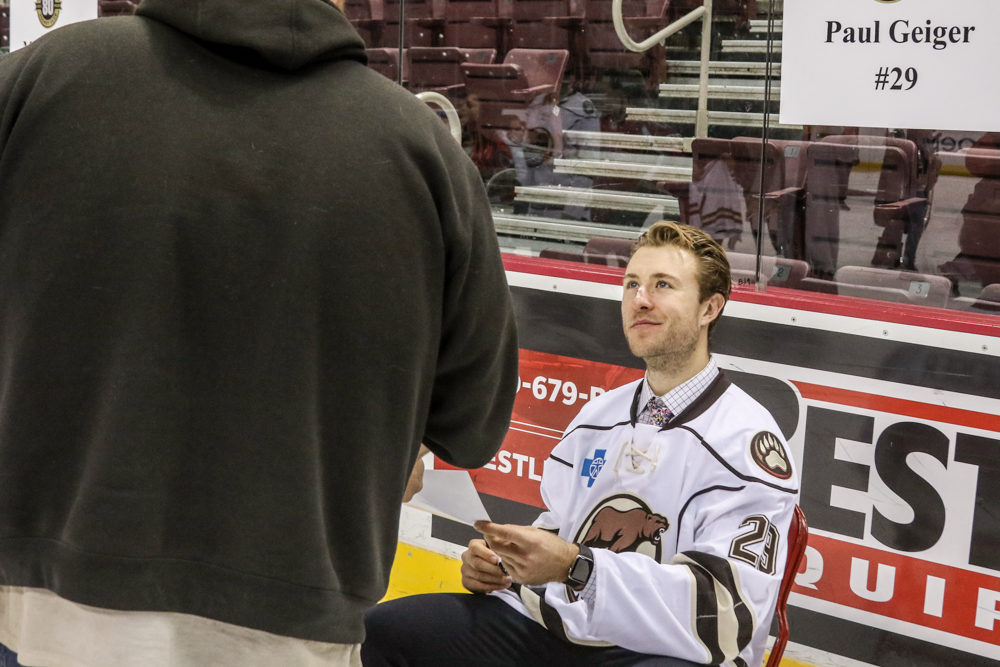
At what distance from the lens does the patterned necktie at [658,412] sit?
6.28ft

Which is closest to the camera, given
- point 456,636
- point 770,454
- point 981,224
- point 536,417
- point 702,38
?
point 770,454

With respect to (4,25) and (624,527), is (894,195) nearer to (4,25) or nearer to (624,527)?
(624,527)

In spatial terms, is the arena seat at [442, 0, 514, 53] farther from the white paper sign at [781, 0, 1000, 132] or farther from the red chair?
the red chair

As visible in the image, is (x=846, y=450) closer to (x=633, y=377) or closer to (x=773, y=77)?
(x=633, y=377)

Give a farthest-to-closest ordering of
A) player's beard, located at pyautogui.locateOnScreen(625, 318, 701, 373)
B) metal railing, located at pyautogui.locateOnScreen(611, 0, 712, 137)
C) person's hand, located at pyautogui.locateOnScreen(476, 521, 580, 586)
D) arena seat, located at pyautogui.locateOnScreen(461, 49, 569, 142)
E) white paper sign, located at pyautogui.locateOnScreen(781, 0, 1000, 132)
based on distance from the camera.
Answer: arena seat, located at pyautogui.locateOnScreen(461, 49, 569, 142), metal railing, located at pyautogui.locateOnScreen(611, 0, 712, 137), white paper sign, located at pyautogui.locateOnScreen(781, 0, 1000, 132), player's beard, located at pyautogui.locateOnScreen(625, 318, 701, 373), person's hand, located at pyautogui.locateOnScreen(476, 521, 580, 586)

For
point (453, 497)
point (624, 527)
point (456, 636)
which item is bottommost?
point (453, 497)

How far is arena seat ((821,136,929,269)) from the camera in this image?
2.40 m

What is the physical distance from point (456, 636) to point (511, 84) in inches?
73.2

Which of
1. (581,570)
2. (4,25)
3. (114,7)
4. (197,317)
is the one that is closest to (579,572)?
(581,570)

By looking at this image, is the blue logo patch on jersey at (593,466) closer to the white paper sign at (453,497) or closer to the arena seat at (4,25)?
the white paper sign at (453,497)

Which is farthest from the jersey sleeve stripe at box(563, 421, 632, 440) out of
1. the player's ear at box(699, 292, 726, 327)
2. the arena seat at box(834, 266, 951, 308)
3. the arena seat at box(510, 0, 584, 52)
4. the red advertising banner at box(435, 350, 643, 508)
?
the arena seat at box(510, 0, 584, 52)

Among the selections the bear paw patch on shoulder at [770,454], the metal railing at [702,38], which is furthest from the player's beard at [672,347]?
the metal railing at [702,38]

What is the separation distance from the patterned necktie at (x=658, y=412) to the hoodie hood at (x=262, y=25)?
1063 millimetres

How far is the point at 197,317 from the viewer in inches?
42.1
